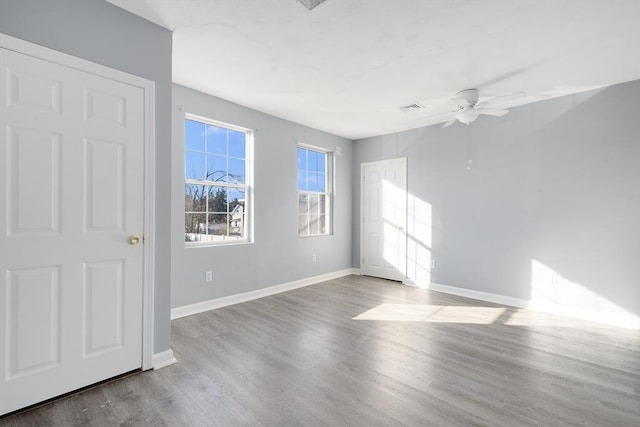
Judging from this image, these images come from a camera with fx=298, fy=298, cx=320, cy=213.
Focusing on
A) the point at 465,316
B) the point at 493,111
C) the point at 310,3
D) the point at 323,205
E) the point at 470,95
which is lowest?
the point at 465,316

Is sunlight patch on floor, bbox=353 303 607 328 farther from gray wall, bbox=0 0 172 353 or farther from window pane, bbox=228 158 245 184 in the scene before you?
window pane, bbox=228 158 245 184

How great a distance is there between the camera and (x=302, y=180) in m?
5.15

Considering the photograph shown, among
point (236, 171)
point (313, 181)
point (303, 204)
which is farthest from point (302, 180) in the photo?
point (236, 171)

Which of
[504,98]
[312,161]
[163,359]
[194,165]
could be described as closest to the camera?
[163,359]

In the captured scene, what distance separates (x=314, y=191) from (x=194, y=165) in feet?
7.38

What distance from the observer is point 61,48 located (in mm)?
1913

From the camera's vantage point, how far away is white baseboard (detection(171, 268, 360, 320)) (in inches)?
138

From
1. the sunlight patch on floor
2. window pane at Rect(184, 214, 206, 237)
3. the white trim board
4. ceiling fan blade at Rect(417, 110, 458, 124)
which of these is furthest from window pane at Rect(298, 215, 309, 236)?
ceiling fan blade at Rect(417, 110, 458, 124)

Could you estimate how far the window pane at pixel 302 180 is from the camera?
5082 millimetres

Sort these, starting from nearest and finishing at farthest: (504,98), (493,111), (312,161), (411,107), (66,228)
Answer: (66,228) → (493,111) → (504,98) → (411,107) → (312,161)

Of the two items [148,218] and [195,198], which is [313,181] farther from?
[148,218]

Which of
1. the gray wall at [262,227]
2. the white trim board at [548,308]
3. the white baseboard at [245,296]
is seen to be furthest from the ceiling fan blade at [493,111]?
the white baseboard at [245,296]

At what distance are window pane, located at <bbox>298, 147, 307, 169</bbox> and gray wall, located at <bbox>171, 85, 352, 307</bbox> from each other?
0.19m

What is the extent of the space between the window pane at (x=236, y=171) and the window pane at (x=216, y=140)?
6.7 inches
